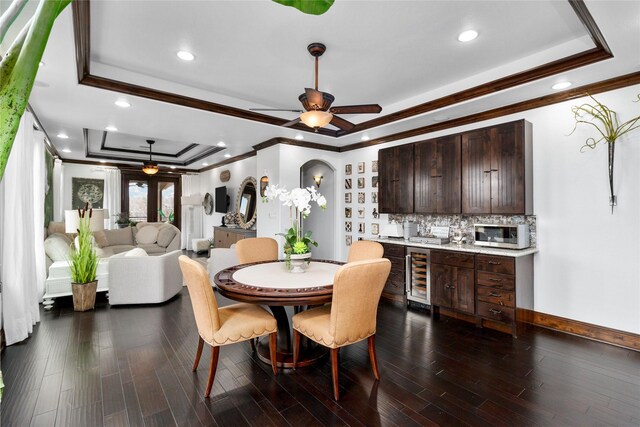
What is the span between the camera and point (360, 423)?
204 centimetres

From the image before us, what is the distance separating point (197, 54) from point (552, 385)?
4088 mm

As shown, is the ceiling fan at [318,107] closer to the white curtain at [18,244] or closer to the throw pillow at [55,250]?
the white curtain at [18,244]

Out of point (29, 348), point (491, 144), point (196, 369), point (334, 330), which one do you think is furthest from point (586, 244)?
point (29, 348)

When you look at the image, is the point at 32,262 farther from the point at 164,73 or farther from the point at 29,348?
the point at 164,73

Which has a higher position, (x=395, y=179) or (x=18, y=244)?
(x=395, y=179)

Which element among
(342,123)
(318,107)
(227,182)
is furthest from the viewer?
(227,182)

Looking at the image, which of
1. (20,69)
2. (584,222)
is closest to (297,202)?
(20,69)

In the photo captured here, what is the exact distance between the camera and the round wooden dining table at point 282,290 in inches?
91.3

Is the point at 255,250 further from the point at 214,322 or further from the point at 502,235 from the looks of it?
the point at 502,235

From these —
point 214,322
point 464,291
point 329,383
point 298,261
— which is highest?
point 298,261

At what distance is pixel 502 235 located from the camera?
12.4 ft

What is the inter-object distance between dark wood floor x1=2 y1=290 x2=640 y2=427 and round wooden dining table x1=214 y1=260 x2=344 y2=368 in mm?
200

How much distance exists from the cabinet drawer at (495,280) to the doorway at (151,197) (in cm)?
921

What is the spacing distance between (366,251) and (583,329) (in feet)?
7.79
